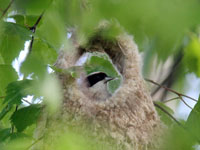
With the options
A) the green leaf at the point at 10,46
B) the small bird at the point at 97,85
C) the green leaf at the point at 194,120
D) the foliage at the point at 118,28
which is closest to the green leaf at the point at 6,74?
the green leaf at the point at 10,46

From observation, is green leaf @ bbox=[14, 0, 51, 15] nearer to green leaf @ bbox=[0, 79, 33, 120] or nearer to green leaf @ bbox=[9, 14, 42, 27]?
green leaf @ bbox=[0, 79, 33, 120]

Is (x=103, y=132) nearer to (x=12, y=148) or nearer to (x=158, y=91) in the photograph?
(x=12, y=148)

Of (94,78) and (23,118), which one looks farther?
(94,78)

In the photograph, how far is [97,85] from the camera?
1.88 meters

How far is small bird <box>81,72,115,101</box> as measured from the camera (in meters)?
1.85

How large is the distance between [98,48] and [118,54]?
5.3 inches

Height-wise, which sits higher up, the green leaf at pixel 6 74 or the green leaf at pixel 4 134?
the green leaf at pixel 6 74

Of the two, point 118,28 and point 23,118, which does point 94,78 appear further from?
point 118,28

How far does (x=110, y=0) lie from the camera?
373 millimetres

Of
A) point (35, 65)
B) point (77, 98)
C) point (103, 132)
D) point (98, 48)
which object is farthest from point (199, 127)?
point (98, 48)

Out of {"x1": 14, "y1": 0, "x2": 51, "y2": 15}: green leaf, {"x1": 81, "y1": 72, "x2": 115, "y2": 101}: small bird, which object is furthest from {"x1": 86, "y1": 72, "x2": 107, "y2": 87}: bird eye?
{"x1": 14, "y1": 0, "x2": 51, "y2": 15}: green leaf

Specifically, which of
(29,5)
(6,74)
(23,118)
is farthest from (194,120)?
(29,5)

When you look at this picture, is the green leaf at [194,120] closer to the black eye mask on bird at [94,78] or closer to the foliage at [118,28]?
the foliage at [118,28]

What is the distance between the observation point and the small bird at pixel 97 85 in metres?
1.85
